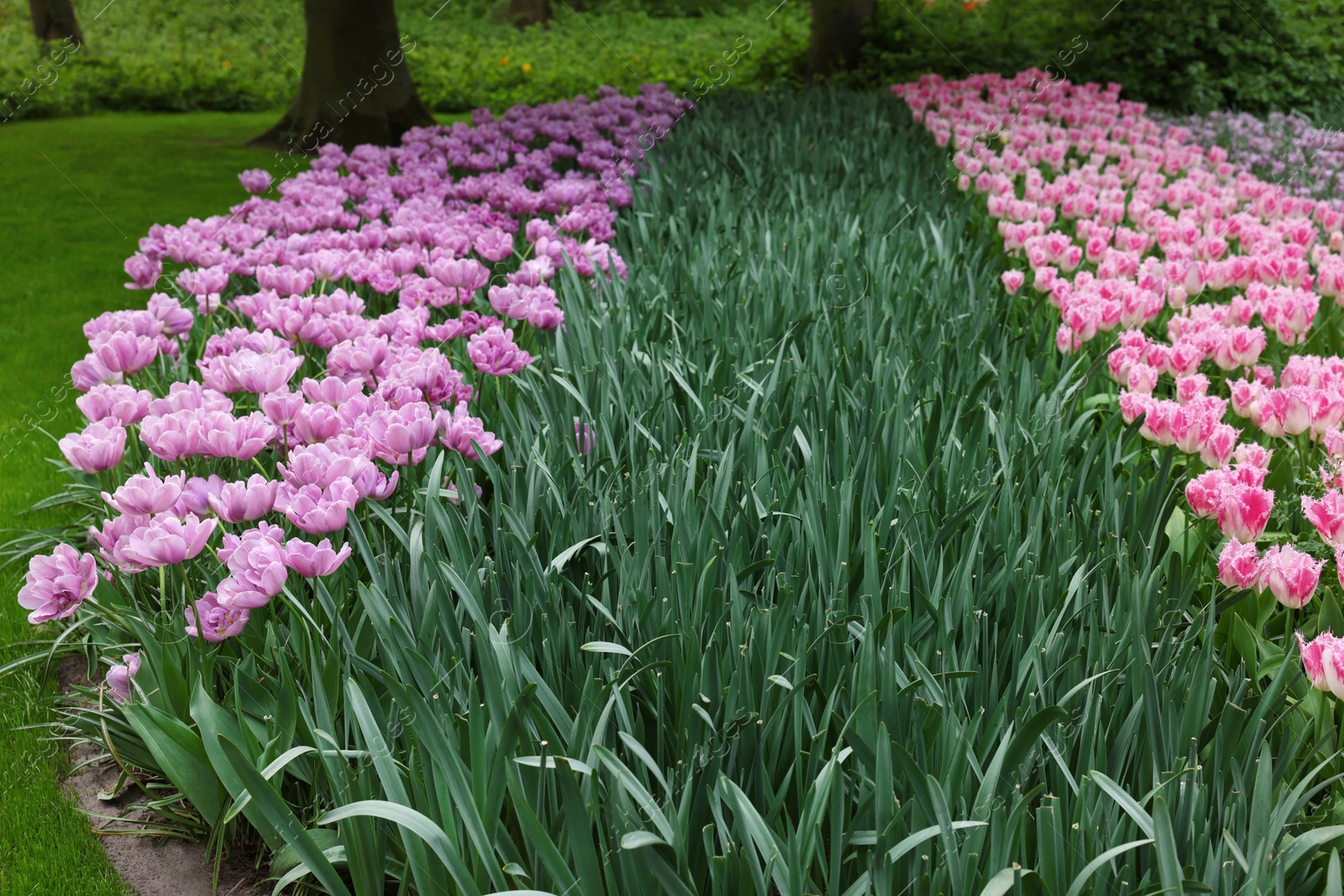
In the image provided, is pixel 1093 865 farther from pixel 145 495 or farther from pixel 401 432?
pixel 145 495

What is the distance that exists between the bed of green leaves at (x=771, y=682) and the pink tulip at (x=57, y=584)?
18 centimetres

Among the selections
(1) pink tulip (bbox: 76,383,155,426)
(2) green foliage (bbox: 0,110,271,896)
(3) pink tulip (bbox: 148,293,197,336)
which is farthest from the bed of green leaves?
(3) pink tulip (bbox: 148,293,197,336)

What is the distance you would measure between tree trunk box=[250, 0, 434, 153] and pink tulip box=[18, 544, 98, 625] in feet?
24.0

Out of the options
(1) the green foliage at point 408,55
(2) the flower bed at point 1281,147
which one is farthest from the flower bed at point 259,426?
(1) the green foliage at point 408,55

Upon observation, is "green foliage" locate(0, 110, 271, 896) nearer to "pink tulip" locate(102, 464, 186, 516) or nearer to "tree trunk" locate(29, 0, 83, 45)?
"pink tulip" locate(102, 464, 186, 516)

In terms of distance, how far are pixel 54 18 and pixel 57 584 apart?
676 inches

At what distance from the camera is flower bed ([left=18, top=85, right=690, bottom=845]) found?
184 centimetres

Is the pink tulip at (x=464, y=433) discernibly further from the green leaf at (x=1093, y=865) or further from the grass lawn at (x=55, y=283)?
the green leaf at (x=1093, y=865)

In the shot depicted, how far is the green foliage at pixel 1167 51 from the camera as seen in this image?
10.3 m

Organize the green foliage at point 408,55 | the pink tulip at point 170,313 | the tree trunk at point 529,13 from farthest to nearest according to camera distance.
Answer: the tree trunk at point 529,13 → the green foliage at point 408,55 → the pink tulip at point 170,313

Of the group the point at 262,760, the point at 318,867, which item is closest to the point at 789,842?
the point at 318,867

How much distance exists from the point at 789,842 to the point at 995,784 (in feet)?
0.99

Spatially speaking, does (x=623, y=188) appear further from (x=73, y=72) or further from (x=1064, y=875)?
(x=73, y=72)

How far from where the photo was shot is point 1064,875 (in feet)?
4.26
